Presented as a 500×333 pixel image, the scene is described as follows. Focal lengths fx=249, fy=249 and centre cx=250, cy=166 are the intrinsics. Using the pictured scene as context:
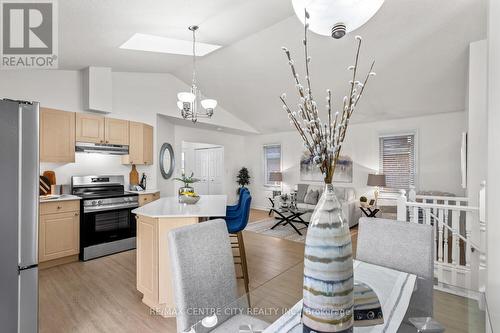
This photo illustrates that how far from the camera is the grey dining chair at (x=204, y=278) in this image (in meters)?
1.16

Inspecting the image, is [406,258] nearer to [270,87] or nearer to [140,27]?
[140,27]

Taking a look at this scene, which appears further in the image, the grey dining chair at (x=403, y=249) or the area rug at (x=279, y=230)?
the area rug at (x=279, y=230)

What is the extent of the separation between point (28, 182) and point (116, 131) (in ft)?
9.40

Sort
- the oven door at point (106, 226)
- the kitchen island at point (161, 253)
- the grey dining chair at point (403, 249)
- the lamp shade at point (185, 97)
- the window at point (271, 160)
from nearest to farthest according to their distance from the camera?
the grey dining chair at point (403, 249) < the kitchen island at point (161, 253) < the lamp shade at point (185, 97) < the oven door at point (106, 226) < the window at point (271, 160)

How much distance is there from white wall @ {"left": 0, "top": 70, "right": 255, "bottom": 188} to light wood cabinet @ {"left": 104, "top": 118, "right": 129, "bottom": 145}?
0.23 metres

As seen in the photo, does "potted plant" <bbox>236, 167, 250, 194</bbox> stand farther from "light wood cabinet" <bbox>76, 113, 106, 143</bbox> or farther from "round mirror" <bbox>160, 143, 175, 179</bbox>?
"light wood cabinet" <bbox>76, 113, 106, 143</bbox>

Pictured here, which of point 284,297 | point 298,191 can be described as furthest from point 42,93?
point 298,191

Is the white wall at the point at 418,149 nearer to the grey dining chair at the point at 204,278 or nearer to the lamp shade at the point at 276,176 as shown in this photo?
the lamp shade at the point at 276,176

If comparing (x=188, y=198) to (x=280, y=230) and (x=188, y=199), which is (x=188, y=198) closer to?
(x=188, y=199)

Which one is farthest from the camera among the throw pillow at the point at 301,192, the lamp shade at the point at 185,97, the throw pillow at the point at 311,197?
the throw pillow at the point at 301,192

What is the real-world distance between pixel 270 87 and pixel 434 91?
2887mm

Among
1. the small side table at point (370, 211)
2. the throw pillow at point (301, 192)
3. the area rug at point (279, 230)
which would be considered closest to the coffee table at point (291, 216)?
the area rug at point (279, 230)

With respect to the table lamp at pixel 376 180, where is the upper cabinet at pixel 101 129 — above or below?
above

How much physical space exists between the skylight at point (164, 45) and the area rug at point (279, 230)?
3.45 meters
